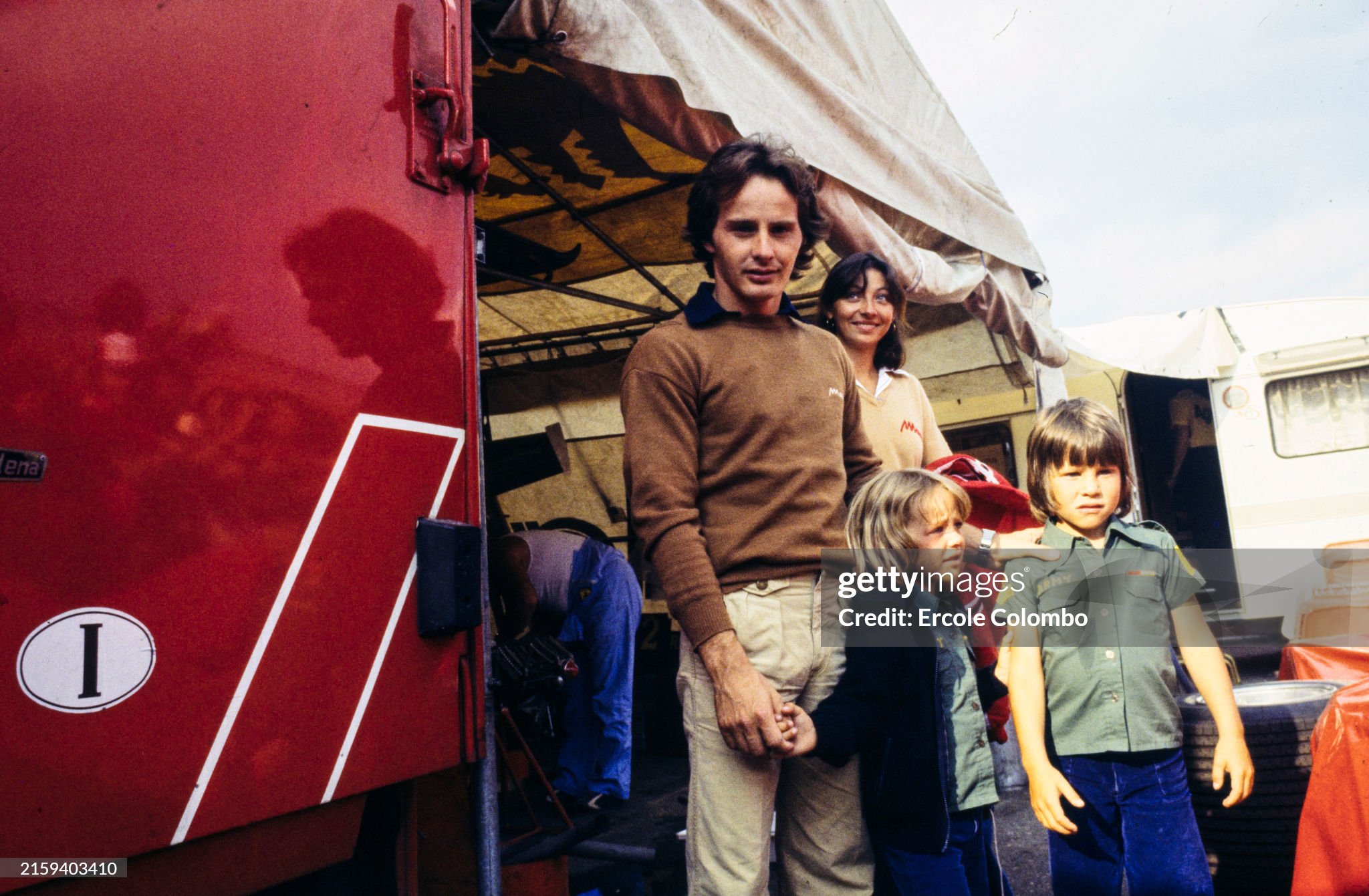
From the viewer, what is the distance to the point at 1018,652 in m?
1.95

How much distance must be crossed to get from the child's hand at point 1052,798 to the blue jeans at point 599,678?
2.20m

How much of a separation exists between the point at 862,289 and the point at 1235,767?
151 centimetres

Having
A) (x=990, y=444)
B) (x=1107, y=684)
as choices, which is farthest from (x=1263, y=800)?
(x=990, y=444)

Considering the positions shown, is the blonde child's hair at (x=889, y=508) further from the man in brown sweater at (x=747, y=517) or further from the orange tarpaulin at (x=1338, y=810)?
the orange tarpaulin at (x=1338, y=810)

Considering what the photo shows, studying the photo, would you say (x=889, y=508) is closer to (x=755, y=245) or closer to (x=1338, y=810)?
(x=755, y=245)

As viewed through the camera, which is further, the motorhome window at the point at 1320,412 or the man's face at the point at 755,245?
the motorhome window at the point at 1320,412

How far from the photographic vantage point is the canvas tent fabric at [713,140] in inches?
82.4

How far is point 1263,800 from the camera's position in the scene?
223 cm

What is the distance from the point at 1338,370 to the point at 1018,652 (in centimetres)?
610

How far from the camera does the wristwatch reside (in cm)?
205

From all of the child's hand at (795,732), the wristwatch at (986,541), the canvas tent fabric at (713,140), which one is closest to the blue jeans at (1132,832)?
the wristwatch at (986,541)

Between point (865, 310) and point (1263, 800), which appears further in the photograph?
point (865, 310)
